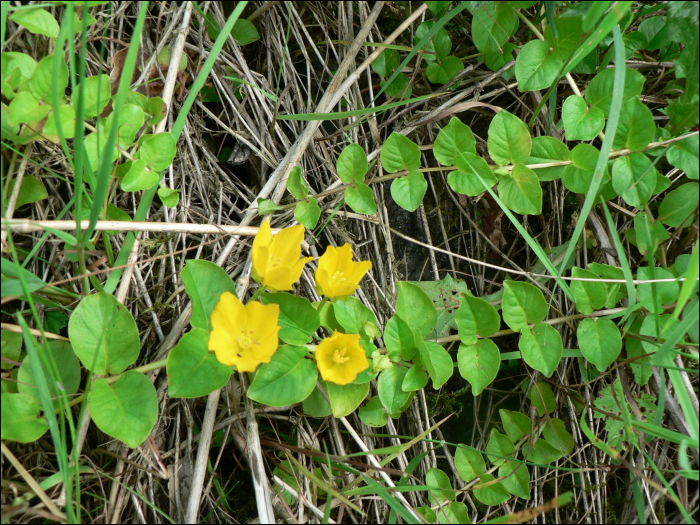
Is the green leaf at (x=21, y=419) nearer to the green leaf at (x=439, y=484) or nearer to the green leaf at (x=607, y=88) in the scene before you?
the green leaf at (x=439, y=484)

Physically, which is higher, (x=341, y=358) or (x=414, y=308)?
(x=414, y=308)

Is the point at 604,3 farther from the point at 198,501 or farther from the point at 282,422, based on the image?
the point at 198,501

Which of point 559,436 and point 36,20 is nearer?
point 36,20

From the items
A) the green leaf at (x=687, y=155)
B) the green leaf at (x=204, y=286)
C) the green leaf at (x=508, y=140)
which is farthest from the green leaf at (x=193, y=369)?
the green leaf at (x=687, y=155)

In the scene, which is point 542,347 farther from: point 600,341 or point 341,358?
point 341,358

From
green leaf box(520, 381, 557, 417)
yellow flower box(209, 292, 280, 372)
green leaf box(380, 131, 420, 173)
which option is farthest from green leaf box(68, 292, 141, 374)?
green leaf box(520, 381, 557, 417)

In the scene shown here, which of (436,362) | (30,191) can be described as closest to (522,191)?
(436,362)

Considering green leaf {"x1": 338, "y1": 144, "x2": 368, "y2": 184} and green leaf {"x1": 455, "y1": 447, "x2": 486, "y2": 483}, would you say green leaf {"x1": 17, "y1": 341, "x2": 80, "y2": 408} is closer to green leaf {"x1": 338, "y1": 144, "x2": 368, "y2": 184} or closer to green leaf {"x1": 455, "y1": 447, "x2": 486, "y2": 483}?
green leaf {"x1": 338, "y1": 144, "x2": 368, "y2": 184}
